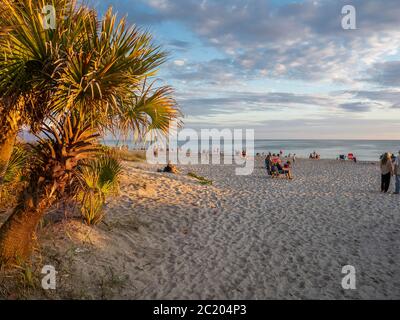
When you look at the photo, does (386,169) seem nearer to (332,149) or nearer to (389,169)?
(389,169)

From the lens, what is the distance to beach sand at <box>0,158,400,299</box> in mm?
5277

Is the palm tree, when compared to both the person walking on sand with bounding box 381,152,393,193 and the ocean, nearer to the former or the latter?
the person walking on sand with bounding box 381,152,393,193

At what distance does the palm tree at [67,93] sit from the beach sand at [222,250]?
1348mm

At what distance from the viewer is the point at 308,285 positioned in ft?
17.9

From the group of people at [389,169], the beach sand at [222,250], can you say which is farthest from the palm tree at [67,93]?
the group of people at [389,169]

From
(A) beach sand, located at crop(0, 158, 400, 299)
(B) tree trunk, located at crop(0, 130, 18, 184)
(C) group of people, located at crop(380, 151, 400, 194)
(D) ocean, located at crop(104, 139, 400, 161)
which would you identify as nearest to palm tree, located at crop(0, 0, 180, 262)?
(B) tree trunk, located at crop(0, 130, 18, 184)

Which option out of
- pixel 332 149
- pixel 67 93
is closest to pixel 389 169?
pixel 67 93

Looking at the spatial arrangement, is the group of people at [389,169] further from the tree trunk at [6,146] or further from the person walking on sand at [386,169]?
the tree trunk at [6,146]

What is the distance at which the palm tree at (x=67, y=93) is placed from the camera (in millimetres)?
3773

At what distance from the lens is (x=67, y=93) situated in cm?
392

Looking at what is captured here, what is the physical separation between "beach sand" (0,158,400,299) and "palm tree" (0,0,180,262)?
4.42 feet
